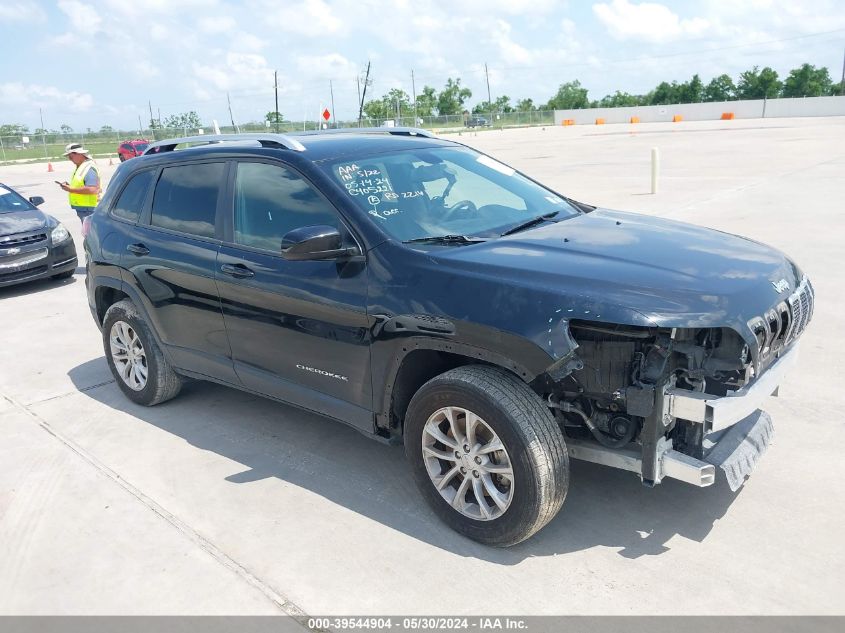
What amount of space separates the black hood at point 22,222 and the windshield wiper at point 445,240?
25.9 feet

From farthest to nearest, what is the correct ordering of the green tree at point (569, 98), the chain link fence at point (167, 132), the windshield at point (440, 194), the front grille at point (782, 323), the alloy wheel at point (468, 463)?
the green tree at point (569, 98) < the chain link fence at point (167, 132) < the windshield at point (440, 194) < the alloy wheel at point (468, 463) < the front grille at point (782, 323)

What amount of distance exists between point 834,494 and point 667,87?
328 ft

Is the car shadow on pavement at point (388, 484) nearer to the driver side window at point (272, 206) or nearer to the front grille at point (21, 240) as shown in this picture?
the driver side window at point (272, 206)

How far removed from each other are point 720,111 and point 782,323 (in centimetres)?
6926

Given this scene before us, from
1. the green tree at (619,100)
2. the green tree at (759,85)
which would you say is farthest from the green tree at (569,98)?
the green tree at (759,85)

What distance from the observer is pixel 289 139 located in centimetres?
426

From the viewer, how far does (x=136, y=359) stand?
17.4ft

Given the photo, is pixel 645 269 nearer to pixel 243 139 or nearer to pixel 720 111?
pixel 243 139

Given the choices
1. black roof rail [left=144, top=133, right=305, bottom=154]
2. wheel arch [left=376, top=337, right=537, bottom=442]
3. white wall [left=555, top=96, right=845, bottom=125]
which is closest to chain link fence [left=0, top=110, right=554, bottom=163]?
white wall [left=555, top=96, right=845, bottom=125]

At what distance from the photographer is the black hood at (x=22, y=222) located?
9516 mm

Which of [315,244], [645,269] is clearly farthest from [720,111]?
[315,244]
